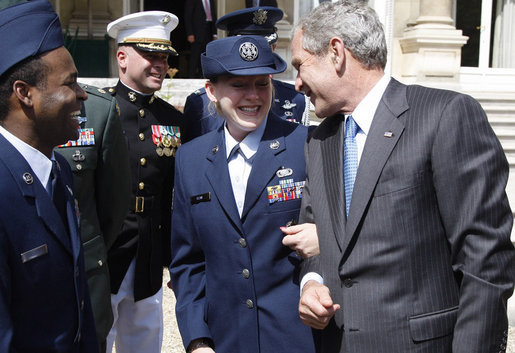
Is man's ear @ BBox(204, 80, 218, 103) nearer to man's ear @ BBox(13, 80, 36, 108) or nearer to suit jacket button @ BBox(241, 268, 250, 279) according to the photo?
suit jacket button @ BBox(241, 268, 250, 279)

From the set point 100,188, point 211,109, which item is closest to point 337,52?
point 100,188

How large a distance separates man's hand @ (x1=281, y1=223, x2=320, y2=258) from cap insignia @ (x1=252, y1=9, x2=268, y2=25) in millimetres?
2086

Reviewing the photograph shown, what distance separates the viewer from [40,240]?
1.70 metres

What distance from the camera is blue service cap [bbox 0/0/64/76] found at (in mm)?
1709

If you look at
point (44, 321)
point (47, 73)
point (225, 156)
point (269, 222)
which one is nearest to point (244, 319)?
point (269, 222)

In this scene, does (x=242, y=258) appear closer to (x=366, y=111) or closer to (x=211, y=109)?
(x=366, y=111)

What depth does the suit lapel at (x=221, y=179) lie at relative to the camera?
7.60 feet

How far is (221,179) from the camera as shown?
237cm

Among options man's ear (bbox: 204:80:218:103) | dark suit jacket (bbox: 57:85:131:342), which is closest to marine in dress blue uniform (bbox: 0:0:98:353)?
man's ear (bbox: 204:80:218:103)

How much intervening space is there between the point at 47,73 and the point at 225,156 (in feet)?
2.76

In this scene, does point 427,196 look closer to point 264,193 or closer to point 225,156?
point 264,193

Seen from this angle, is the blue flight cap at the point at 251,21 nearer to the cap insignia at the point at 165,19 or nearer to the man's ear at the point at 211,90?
the cap insignia at the point at 165,19

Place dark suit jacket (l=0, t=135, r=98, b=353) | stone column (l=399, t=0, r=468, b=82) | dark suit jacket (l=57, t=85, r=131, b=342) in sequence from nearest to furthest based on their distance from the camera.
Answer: dark suit jacket (l=0, t=135, r=98, b=353), dark suit jacket (l=57, t=85, r=131, b=342), stone column (l=399, t=0, r=468, b=82)

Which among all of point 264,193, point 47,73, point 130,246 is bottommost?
point 130,246
